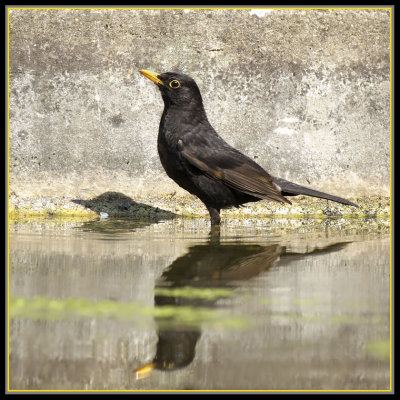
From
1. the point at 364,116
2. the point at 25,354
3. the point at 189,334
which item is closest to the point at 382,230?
the point at 364,116

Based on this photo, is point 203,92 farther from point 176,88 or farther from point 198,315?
point 198,315

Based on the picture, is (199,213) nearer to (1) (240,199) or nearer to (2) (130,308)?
(1) (240,199)

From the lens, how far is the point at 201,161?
618 cm

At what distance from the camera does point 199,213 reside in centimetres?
737

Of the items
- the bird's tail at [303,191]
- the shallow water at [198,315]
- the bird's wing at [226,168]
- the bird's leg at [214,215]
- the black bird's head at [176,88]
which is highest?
the black bird's head at [176,88]

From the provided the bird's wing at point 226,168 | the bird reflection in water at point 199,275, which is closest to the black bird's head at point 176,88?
the bird's wing at point 226,168

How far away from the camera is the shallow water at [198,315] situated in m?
2.62

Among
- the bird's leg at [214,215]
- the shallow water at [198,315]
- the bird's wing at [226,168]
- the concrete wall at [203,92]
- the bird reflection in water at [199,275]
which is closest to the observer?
the shallow water at [198,315]

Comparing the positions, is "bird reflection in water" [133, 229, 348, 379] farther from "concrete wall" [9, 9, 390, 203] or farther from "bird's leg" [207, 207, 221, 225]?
"concrete wall" [9, 9, 390, 203]

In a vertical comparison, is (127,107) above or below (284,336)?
above

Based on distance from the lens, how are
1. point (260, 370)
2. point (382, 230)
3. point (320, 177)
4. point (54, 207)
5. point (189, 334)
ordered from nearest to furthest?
point (260, 370) < point (189, 334) < point (382, 230) < point (54, 207) < point (320, 177)

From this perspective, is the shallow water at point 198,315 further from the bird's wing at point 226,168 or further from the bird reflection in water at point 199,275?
the bird's wing at point 226,168

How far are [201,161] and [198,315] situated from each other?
3.05 metres

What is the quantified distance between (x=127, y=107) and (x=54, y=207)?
1.31m
